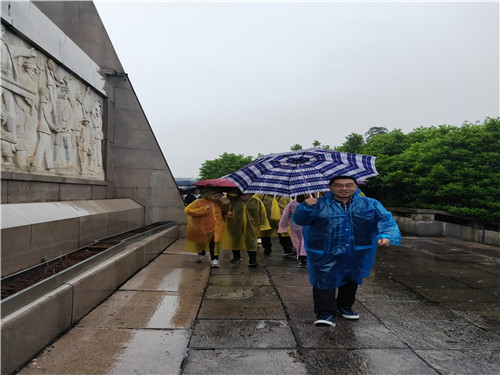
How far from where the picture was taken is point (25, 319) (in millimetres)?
2666

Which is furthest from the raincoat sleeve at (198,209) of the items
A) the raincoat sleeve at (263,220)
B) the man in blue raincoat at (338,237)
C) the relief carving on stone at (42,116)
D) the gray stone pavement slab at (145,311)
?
the man in blue raincoat at (338,237)

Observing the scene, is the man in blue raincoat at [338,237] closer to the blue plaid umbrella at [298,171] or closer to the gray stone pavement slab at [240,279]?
the blue plaid umbrella at [298,171]

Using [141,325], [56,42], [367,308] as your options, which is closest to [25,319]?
[141,325]

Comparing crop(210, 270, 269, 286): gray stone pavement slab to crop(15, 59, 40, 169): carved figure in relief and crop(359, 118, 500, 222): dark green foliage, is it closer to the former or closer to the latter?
crop(15, 59, 40, 169): carved figure in relief

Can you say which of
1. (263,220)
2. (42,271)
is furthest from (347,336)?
(263,220)

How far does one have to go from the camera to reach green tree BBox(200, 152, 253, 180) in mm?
41000

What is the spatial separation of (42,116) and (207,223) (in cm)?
312

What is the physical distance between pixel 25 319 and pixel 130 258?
2.68 meters

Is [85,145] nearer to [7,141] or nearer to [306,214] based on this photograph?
[7,141]

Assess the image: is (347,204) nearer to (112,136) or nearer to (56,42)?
(56,42)

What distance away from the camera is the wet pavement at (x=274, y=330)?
108 inches

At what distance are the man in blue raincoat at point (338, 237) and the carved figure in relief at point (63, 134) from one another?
15.5 ft

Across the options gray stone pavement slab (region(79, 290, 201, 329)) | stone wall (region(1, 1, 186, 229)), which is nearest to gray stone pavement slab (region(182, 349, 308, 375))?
gray stone pavement slab (region(79, 290, 201, 329))

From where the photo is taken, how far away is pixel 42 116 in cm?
576
